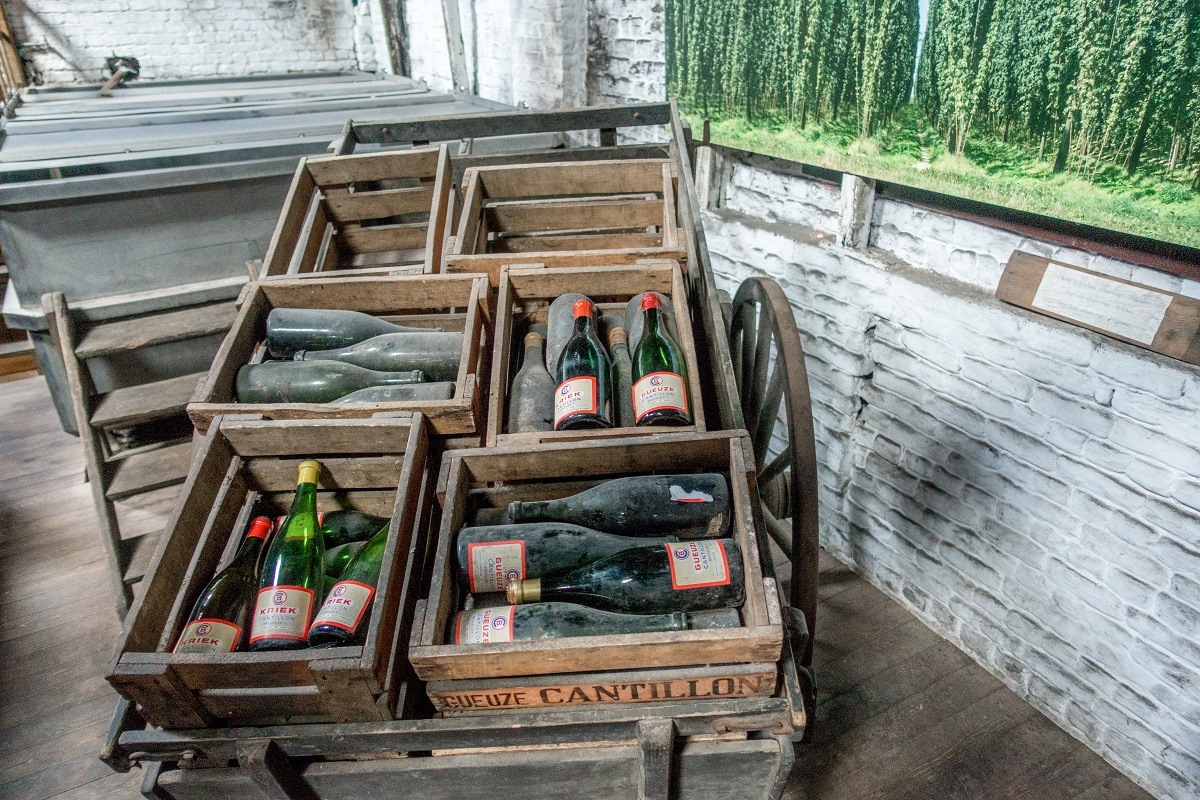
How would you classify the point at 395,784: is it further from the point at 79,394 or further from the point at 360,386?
the point at 79,394

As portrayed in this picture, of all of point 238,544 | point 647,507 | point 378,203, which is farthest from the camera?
point 378,203

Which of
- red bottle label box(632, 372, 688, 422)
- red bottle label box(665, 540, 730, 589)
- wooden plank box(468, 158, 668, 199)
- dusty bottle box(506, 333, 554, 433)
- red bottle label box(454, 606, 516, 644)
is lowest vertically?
red bottle label box(454, 606, 516, 644)

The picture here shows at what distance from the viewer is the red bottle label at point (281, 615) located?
1100 mm

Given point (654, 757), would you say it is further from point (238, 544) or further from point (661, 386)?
point (238, 544)

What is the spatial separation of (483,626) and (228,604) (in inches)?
22.1

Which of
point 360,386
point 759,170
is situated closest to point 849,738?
point 360,386

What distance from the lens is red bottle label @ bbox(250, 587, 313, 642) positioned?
1100 mm

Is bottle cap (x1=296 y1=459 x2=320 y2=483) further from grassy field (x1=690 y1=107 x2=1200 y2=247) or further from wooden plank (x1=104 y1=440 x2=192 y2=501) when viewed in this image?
grassy field (x1=690 y1=107 x2=1200 y2=247)

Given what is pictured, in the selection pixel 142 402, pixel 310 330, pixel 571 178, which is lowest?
pixel 142 402

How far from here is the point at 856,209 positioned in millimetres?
2094

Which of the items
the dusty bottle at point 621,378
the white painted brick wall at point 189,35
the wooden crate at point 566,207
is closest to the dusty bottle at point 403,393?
the dusty bottle at point 621,378

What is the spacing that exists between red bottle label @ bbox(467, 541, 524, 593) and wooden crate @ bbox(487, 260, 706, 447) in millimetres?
299

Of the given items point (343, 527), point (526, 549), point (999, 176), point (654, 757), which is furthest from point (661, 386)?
point (999, 176)

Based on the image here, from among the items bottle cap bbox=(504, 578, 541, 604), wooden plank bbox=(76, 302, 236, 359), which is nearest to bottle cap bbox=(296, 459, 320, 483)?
bottle cap bbox=(504, 578, 541, 604)
